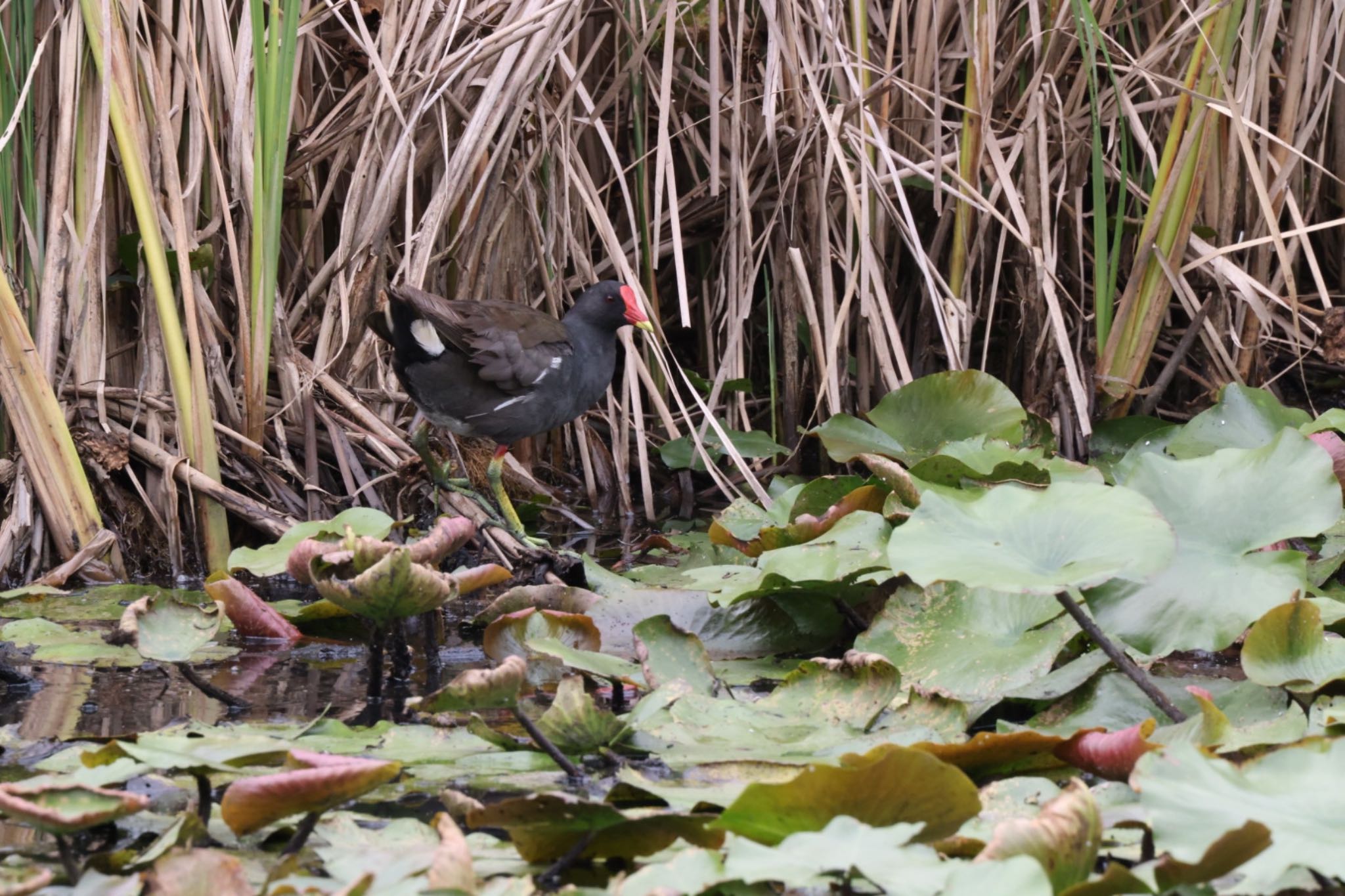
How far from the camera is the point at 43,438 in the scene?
2.34 m

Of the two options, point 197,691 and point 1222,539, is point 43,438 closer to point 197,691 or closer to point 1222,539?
point 197,691

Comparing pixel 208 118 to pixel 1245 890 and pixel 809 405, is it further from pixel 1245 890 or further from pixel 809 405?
pixel 1245 890

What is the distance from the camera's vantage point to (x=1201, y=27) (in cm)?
271

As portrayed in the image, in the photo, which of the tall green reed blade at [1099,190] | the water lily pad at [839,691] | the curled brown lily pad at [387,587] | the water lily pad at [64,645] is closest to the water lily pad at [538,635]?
the curled brown lily pad at [387,587]

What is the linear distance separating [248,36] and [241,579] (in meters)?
1.07

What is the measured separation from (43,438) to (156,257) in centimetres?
37

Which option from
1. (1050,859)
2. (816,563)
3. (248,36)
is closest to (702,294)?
(248,36)

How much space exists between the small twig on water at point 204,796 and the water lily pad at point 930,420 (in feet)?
5.10

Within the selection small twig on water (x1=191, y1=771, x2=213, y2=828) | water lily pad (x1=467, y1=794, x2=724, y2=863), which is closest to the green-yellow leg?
small twig on water (x1=191, y1=771, x2=213, y2=828)

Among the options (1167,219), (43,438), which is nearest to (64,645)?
(43,438)

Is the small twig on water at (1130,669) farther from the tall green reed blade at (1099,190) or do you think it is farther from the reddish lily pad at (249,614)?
the tall green reed blade at (1099,190)

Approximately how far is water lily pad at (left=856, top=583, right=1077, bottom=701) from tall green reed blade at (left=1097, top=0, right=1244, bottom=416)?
1275mm

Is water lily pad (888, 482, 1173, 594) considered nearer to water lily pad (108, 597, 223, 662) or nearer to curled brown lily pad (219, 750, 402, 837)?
curled brown lily pad (219, 750, 402, 837)

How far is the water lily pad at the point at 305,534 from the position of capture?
2041mm
